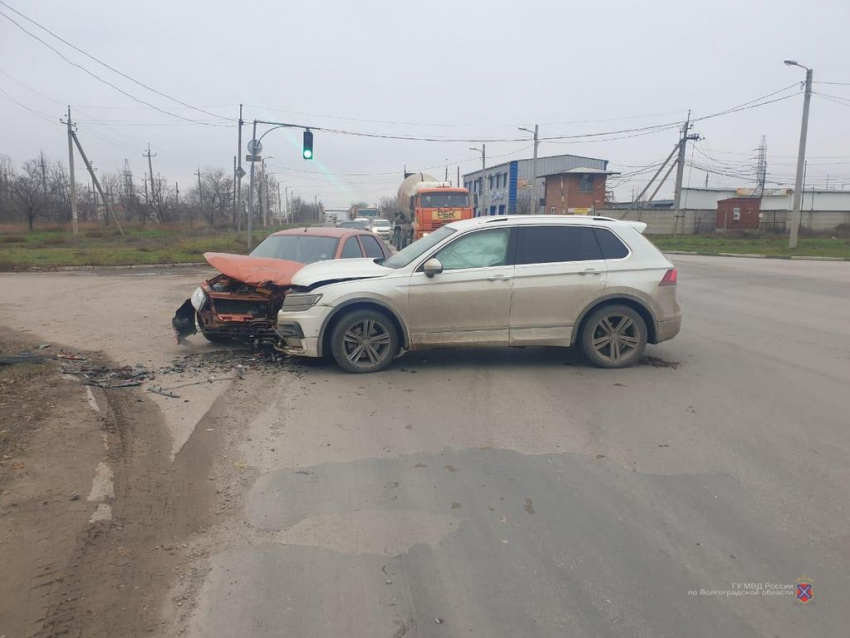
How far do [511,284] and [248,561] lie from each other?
15.3ft

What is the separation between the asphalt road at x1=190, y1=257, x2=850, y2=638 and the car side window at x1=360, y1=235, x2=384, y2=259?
11.3 ft

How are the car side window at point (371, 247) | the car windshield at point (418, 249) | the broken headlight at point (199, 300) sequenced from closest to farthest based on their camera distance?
the car windshield at point (418, 249) < the broken headlight at point (199, 300) < the car side window at point (371, 247)

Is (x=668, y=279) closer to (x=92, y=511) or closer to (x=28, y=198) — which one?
(x=92, y=511)

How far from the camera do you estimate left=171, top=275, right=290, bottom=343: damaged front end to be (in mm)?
8008

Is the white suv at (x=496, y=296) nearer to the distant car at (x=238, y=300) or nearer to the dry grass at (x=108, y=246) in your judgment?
the distant car at (x=238, y=300)

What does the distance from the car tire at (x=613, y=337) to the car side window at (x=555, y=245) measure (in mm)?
710

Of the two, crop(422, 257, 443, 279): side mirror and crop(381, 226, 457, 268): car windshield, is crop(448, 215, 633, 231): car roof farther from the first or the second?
crop(422, 257, 443, 279): side mirror

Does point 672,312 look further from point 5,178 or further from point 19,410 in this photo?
point 5,178

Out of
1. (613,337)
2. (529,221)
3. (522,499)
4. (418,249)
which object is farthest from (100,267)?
(522,499)

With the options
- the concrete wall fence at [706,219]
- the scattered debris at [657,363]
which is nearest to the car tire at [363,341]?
the scattered debris at [657,363]

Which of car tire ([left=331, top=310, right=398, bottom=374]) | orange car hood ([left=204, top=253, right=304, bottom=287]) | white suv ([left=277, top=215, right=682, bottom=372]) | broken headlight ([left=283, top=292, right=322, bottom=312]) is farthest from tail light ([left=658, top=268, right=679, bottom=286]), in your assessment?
orange car hood ([left=204, top=253, right=304, bottom=287])

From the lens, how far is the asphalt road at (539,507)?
303 centimetres

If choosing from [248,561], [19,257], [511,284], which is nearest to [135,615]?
[248,561]

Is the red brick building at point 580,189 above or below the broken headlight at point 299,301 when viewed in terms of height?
above
